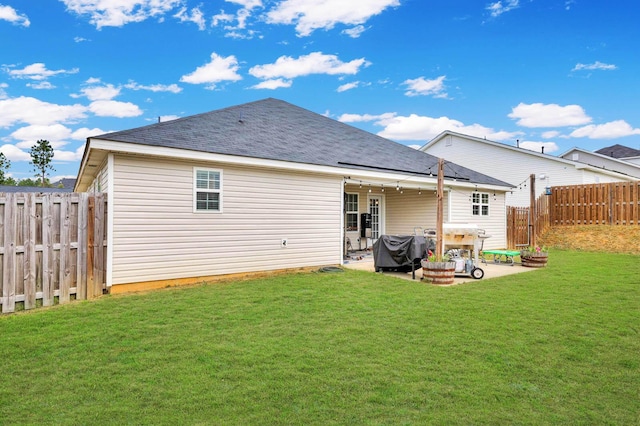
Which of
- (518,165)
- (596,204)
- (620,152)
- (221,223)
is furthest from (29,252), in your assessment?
(620,152)

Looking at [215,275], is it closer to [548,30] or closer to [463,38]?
[463,38]

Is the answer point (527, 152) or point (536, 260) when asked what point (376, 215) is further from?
point (527, 152)

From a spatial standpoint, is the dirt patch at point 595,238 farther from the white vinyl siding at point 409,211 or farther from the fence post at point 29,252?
the fence post at point 29,252

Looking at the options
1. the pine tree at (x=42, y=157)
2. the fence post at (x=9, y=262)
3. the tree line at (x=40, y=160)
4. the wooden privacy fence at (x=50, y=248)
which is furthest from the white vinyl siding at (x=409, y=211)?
the pine tree at (x=42, y=157)

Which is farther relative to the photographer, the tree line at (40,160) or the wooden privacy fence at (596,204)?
the tree line at (40,160)

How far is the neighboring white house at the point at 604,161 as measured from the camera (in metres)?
26.6

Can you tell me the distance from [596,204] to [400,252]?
12.6m

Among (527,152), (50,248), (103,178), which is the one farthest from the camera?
(527,152)

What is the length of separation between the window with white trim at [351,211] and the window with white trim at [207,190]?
649 centimetres

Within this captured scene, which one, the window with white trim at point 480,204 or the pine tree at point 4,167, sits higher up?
the pine tree at point 4,167

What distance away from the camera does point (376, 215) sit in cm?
1592

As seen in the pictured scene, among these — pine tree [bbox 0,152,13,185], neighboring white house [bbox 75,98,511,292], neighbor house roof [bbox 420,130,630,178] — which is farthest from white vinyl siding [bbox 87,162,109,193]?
pine tree [bbox 0,152,13,185]

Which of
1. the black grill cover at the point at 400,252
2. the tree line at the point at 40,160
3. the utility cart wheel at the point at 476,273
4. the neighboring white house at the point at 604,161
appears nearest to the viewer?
the utility cart wheel at the point at 476,273

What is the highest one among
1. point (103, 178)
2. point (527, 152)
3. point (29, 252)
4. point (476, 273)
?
point (527, 152)
